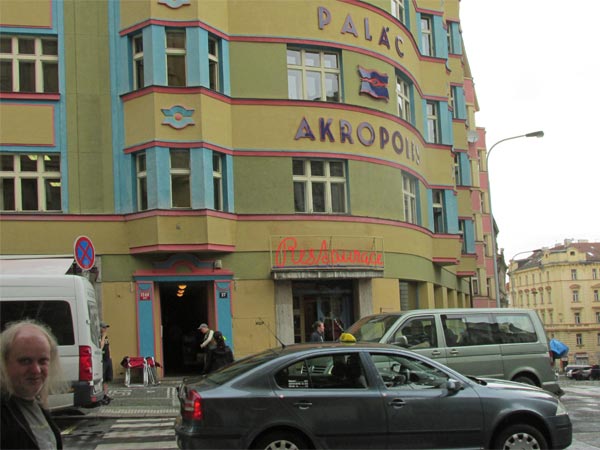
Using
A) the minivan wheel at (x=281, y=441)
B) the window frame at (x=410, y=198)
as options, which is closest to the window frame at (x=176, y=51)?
the window frame at (x=410, y=198)

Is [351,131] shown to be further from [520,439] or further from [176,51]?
[520,439]

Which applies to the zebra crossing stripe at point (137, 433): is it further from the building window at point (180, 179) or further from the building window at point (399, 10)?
the building window at point (399, 10)

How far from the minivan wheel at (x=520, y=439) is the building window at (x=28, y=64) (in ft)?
54.0

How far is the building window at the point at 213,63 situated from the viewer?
827 inches

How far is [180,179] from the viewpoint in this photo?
19.9m

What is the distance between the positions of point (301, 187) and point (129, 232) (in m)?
5.24

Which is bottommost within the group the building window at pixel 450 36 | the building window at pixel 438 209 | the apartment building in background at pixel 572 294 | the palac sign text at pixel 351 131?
the apartment building in background at pixel 572 294

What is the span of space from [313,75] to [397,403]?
52.4ft

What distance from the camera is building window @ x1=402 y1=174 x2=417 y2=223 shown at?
81.6 ft

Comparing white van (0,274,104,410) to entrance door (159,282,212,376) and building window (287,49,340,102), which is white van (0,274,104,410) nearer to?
entrance door (159,282,212,376)

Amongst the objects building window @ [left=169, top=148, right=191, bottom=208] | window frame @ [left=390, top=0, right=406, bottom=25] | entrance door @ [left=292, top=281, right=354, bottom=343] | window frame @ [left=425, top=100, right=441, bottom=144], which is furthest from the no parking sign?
window frame @ [left=425, top=100, right=441, bottom=144]

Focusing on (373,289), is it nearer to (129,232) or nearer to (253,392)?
(129,232)

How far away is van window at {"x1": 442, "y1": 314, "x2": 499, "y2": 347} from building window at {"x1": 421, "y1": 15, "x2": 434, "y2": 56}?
1966 cm

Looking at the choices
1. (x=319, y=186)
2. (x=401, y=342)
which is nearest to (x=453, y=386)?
(x=401, y=342)
